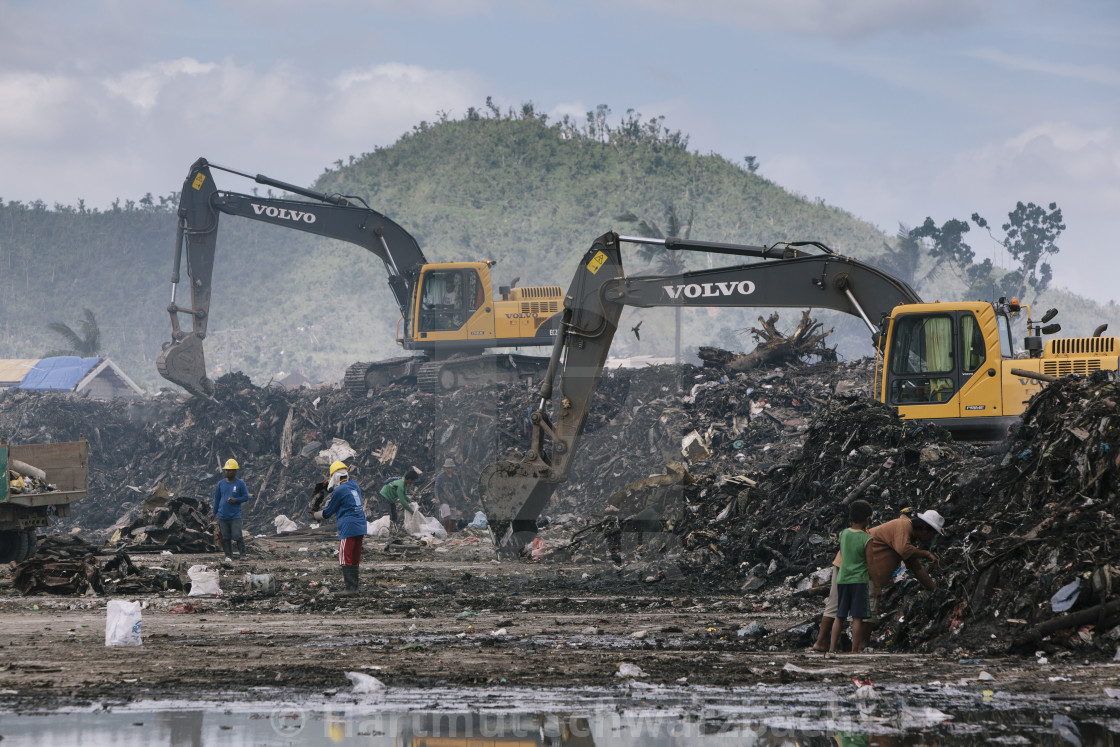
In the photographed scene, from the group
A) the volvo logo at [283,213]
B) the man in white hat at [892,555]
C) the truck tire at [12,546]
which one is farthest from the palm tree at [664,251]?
the man in white hat at [892,555]

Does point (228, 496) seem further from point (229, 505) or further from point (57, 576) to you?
point (57, 576)

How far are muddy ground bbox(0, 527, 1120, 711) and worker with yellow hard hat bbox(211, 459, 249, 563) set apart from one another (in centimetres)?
214

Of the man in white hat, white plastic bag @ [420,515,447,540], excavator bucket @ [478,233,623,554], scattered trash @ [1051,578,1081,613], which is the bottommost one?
white plastic bag @ [420,515,447,540]

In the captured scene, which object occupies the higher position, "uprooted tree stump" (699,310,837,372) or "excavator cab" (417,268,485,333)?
"excavator cab" (417,268,485,333)

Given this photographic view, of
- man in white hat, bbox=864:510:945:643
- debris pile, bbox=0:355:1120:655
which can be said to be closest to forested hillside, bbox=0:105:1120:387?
debris pile, bbox=0:355:1120:655

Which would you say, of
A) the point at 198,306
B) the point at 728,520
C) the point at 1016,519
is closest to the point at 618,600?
the point at 728,520

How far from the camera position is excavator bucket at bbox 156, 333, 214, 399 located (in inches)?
1034

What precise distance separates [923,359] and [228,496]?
9.41 metres

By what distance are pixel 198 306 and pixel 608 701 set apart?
22.2 meters

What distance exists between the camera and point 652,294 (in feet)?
48.5

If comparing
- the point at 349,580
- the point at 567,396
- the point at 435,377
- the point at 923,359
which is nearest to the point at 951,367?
the point at 923,359

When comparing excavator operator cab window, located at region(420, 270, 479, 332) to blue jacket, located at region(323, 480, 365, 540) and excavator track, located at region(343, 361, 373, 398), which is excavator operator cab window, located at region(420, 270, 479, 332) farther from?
blue jacket, located at region(323, 480, 365, 540)

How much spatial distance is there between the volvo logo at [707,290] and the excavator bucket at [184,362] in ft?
48.9

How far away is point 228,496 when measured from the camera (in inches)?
635
